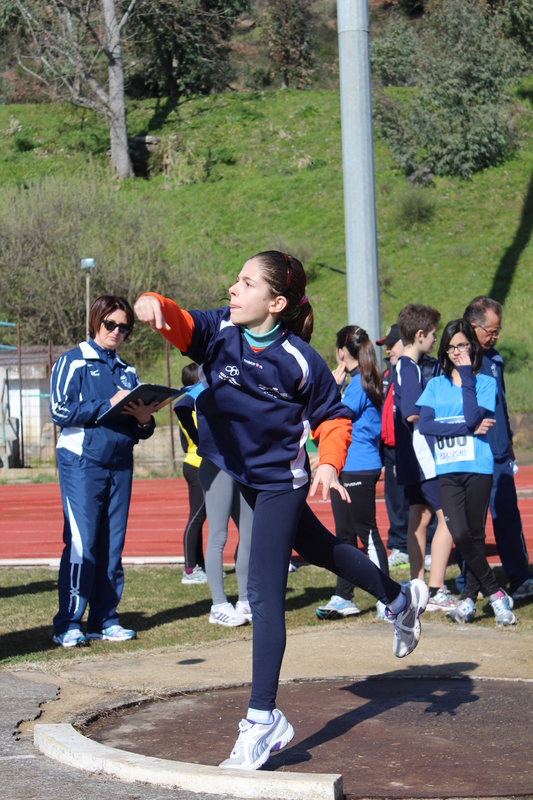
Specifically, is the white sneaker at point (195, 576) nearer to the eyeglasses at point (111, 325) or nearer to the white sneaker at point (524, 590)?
the white sneaker at point (524, 590)

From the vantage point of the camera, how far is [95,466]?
5684 millimetres

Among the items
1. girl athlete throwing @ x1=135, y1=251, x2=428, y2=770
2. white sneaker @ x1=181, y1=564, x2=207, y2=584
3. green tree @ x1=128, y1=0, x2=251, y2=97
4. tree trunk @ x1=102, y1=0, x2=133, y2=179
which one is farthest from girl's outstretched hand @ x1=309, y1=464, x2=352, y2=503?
green tree @ x1=128, y1=0, x2=251, y2=97

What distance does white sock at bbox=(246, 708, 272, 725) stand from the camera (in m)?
3.33

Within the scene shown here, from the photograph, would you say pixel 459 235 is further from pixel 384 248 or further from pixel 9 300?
pixel 9 300

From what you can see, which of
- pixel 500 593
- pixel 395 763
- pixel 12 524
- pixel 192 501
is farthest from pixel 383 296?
pixel 395 763

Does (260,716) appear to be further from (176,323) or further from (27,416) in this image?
(27,416)

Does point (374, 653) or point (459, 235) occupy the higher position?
point (459, 235)

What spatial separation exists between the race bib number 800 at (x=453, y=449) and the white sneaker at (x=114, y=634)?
2245mm

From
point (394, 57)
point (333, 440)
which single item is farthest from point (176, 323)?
point (394, 57)

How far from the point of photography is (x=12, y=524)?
13.7 metres

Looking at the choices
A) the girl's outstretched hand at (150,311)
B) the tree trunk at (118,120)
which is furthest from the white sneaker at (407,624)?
the tree trunk at (118,120)

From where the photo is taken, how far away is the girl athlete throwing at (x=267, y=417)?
345 cm

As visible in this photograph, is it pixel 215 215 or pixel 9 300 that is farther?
pixel 215 215

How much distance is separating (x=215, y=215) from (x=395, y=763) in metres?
33.9
